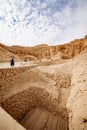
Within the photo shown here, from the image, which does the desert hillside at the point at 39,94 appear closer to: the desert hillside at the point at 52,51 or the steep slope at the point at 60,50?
the desert hillside at the point at 52,51

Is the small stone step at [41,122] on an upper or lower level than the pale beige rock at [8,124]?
lower

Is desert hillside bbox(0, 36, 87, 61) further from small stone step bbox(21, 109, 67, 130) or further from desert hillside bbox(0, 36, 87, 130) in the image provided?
small stone step bbox(21, 109, 67, 130)

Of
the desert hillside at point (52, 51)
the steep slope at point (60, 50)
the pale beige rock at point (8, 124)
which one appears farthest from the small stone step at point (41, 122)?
the steep slope at point (60, 50)

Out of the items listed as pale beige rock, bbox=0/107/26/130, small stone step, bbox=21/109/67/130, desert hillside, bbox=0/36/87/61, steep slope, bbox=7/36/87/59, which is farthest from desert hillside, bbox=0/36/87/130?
steep slope, bbox=7/36/87/59

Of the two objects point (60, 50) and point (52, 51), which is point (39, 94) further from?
point (52, 51)

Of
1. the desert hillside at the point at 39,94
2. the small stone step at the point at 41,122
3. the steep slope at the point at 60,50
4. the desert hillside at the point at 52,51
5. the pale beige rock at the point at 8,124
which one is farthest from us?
the steep slope at the point at 60,50

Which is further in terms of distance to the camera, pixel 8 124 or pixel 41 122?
pixel 41 122

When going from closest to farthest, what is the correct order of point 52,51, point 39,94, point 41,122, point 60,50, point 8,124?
point 8,124 < point 41,122 < point 39,94 < point 60,50 < point 52,51

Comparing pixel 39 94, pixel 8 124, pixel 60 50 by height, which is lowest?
pixel 39 94

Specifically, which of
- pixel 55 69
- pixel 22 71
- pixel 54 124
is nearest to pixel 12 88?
pixel 22 71

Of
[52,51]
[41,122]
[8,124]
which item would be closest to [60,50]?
[52,51]

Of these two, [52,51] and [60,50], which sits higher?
[60,50]

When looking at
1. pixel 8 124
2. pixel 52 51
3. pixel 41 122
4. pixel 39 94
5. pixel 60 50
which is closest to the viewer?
pixel 8 124

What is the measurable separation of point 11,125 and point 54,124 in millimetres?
5214
